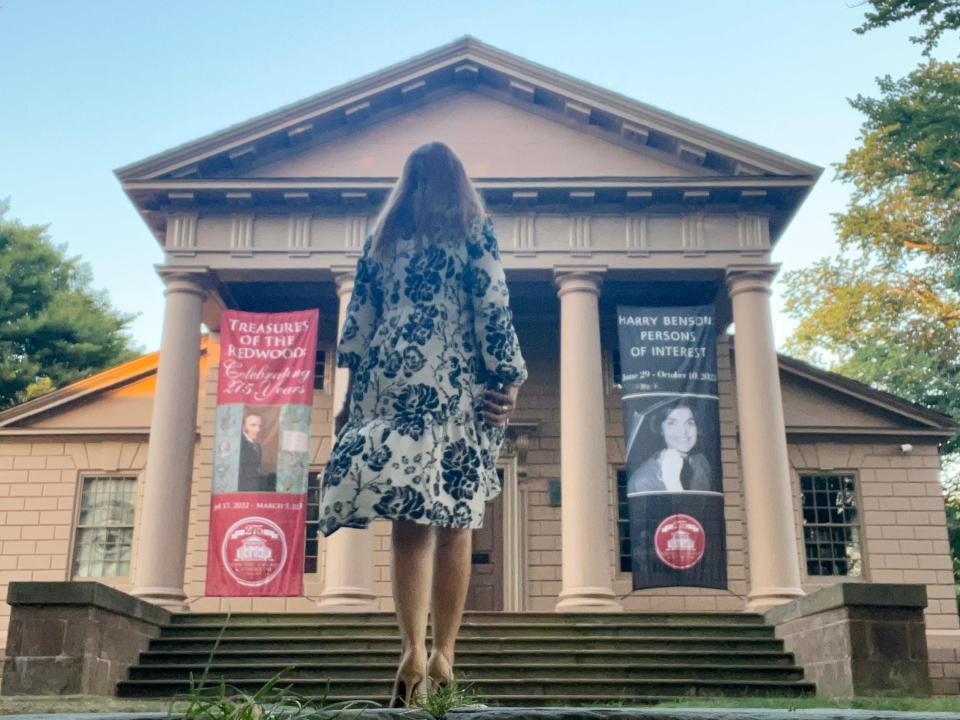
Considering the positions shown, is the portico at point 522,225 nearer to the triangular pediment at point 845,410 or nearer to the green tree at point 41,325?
the triangular pediment at point 845,410

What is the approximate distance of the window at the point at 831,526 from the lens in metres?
21.2

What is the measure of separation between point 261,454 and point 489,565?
540 cm

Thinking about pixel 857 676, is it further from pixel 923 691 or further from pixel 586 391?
pixel 586 391

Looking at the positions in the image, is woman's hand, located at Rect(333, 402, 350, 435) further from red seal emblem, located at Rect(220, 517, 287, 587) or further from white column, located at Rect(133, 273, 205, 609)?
white column, located at Rect(133, 273, 205, 609)

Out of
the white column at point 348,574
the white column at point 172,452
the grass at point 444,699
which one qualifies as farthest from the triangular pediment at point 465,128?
the grass at point 444,699

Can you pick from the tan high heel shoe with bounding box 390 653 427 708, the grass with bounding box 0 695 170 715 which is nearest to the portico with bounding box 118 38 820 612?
the grass with bounding box 0 695 170 715

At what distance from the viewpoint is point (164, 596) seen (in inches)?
645

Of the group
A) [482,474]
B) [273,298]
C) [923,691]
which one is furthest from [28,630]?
[273,298]

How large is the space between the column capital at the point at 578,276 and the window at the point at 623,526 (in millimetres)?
4508

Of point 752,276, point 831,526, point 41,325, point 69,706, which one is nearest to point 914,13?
point 752,276

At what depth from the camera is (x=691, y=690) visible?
12594 millimetres

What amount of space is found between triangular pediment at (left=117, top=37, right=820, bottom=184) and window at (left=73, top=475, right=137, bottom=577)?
677 cm

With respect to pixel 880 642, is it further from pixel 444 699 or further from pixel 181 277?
pixel 181 277

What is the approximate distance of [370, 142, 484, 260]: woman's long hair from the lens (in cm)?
454
